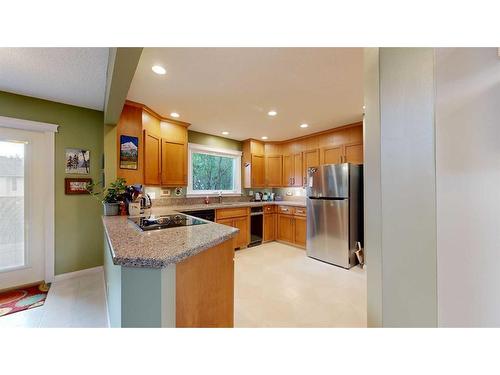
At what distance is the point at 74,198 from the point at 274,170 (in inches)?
139

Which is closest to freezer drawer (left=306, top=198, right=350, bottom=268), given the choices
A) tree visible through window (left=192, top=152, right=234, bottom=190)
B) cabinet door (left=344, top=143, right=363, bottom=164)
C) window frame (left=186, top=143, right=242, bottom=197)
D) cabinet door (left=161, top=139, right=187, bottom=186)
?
cabinet door (left=344, top=143, right=363, bottom=164)

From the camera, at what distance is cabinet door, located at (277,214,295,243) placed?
407 centimetres

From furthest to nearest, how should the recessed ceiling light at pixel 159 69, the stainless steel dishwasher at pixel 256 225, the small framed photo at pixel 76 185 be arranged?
the stainless steel dishwasher at pixel 256 225 < the small framed photo at pixel 76 185 < the recessed ceiling light at pixel 159 69

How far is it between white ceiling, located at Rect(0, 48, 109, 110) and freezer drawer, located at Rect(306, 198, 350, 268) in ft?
10.7

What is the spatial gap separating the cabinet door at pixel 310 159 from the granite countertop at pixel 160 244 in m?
3.03

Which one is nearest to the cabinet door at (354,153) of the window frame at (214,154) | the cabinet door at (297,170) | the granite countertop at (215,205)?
the cabinet door at (297,170)

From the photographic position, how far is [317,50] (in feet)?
5.04

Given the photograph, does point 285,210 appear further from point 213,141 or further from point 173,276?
point 173,276

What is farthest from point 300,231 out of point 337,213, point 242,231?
point 242,231

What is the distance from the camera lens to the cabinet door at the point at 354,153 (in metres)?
3.25

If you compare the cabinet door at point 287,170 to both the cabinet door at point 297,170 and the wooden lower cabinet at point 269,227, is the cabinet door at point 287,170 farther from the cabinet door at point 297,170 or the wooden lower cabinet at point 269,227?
the wooden lower cabinet at point 269,227
